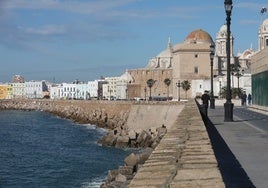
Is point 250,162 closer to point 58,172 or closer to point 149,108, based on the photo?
point 58,172

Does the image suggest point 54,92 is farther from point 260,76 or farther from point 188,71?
point 260,76

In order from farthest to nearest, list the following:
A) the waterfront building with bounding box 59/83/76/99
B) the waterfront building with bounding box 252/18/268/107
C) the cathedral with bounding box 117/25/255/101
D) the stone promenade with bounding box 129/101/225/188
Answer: the waterfront building with bounding box 59/83/76/99
the cathedral with bounding box 117/25/255/101
the waterfront building with bounding box 252/18/268/107
the stone promenade with bounding box 129/101/225/188

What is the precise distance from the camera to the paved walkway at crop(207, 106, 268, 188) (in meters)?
7.38

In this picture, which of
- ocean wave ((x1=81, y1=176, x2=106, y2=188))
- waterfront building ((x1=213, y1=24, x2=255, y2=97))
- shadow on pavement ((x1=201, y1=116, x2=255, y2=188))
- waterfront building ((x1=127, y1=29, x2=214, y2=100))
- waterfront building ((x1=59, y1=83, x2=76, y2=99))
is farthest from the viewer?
waterfront building ((x1=59, y1=83, x2=76, y2=99))

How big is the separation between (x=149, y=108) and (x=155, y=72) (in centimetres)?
6889

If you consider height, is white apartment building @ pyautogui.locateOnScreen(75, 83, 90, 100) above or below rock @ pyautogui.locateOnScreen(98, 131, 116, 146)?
above

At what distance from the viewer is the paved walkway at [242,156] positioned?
738cm

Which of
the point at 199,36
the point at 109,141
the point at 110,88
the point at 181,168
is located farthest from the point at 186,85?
the point at 181,168

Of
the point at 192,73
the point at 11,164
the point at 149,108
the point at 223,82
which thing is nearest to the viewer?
the point at 11,164

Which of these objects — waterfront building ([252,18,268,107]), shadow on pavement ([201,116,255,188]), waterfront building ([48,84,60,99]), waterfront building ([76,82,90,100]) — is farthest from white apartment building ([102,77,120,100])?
shadow on pavement ([201,116,255,188])

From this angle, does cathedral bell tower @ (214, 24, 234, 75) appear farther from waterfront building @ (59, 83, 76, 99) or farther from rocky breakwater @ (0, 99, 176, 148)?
waterfront building @ (59, 83, 76, 99)

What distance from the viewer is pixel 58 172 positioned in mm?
27719

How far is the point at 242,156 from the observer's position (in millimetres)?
9867

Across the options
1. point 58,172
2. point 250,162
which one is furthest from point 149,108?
point 250,162
